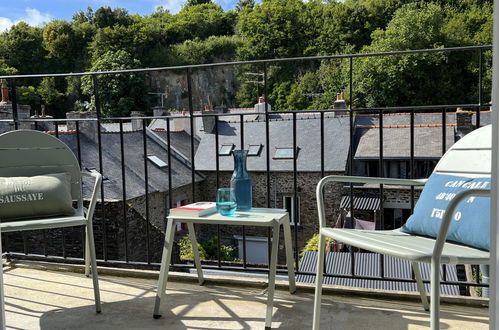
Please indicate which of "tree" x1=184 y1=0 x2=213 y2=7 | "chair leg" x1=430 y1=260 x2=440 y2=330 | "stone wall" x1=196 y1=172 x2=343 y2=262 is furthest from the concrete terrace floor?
"tree" x1=184 y1=0 x2=213 y2=7

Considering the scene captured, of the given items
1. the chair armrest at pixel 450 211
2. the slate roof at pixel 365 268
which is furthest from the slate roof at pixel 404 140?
the chair armrest at pixel 450 211

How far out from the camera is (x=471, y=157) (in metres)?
1.70

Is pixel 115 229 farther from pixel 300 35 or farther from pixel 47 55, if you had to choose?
pixel 47 55

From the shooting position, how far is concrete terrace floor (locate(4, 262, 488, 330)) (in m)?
1.92

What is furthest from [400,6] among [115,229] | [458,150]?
[458,150]

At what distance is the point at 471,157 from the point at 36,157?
6.10 feet

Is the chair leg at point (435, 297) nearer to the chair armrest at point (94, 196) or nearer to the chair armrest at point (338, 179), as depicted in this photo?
the chair armrest at point (338, 179)

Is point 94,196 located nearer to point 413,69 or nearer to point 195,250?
point 195,250

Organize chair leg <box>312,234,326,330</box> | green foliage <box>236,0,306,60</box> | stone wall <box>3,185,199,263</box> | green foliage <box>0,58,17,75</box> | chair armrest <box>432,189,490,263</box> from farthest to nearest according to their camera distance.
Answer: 1. green foliage <box>0,58,17,75</box>
2. green foliage <box>236,0,306,60</box>
3. stone wall <box>3,185,199,263</box>
4. chair leg <box>312,234,326,330</box>
5. chair armrest <box>432,189,490,263</box>

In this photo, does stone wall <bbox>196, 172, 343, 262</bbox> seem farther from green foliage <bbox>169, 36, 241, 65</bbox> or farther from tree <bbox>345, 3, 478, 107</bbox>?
green foliage <bbox>169, 36, 241, 65</bbox>

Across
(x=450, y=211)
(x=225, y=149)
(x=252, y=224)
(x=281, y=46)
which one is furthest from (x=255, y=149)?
(x=281, y=46)

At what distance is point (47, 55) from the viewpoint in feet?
147

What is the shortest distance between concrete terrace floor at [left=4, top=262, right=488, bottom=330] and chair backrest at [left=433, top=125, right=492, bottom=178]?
593 mm

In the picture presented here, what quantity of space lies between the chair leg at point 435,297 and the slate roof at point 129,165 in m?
13.9
